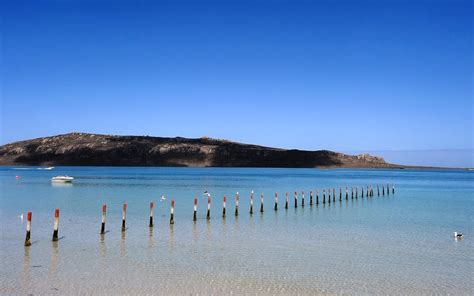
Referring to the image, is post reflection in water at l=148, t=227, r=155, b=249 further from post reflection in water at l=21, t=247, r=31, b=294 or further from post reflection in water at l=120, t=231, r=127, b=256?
post reflection in water at l=21, t=247, r=31, b=294

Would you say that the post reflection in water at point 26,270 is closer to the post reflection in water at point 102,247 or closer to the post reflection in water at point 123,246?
the post reflection in water at point 102,247

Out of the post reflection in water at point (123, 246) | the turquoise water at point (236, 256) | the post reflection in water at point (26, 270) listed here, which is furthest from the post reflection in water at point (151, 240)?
the post reflection in water at point (26, 270)

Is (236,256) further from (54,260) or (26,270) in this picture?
(26,270)

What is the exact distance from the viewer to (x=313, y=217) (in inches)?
1339

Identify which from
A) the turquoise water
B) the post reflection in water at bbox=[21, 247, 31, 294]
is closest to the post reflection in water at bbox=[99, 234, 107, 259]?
the turquoise water

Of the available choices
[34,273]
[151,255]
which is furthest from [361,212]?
[34,273]

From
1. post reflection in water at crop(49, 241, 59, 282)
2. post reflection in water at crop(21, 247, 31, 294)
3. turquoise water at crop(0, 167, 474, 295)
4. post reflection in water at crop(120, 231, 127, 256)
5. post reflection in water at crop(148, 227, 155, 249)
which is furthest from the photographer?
post reflection in water at crop(148, 227, 155, 249)

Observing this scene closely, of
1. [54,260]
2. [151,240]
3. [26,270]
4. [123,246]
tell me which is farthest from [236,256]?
[26,270]

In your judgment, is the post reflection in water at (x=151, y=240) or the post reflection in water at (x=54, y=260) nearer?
the post reflection in water at (x=54, y=260)

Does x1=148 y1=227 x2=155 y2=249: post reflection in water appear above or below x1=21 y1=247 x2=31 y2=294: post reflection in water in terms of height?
above

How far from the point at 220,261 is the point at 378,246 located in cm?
736

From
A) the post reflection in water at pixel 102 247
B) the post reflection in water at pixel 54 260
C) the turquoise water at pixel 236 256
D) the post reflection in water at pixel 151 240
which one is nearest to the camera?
the turquoise water at pixel 236 256

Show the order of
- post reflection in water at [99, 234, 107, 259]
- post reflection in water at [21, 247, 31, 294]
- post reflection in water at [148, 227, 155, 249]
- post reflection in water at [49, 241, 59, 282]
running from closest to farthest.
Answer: post reflection in water at [21, 247, 31, 294]
post reflection in water at [49, 241, 59, 282]
post reflection in water at [99, 234, 107, 259]
post reflection in water at [148, 227, 155, 249]

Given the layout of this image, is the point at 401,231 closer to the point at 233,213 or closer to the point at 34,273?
the point at 233,213
